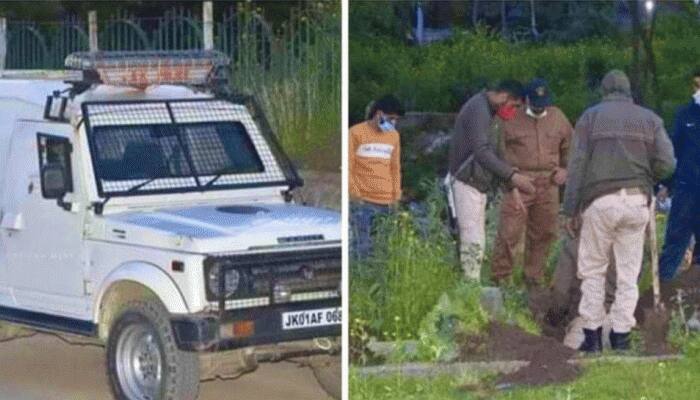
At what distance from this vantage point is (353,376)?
6262mm

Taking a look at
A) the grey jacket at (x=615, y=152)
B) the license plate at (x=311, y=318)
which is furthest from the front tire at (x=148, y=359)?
Result: the grey jacket at (x=615, y=152)

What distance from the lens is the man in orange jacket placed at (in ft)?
20.4

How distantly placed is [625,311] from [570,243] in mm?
301

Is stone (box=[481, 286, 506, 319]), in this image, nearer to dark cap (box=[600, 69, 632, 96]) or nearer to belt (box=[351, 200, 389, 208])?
belt (box=[351, 200, 389, 208])

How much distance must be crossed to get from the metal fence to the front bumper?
0.61 meters

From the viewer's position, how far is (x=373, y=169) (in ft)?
20.6

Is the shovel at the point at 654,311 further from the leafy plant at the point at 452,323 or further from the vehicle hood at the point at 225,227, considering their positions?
the vehicle hood at the point at 225,227

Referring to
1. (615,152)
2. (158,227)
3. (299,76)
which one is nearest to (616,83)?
(615,152)

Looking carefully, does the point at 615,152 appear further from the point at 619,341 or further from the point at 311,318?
the point at 311,318

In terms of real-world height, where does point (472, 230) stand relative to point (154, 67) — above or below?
below

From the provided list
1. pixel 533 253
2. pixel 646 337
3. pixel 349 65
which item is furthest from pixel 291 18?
pixel 646 337

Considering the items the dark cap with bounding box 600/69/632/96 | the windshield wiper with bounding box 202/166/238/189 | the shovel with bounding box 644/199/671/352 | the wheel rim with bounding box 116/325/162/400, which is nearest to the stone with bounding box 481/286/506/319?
the shovel with bounding box 644/199/671/352

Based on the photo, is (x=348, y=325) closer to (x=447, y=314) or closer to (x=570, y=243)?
(x=447, y=314)

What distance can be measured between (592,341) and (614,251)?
32 centimetres
